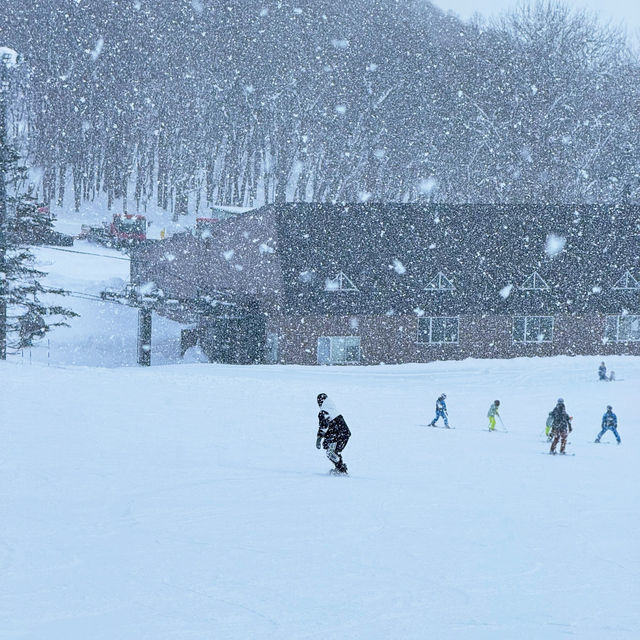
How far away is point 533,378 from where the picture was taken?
29.7 metres

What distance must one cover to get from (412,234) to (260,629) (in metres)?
30.2

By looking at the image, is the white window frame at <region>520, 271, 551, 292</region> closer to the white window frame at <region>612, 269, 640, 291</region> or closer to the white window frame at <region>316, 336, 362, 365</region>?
the white window frame at <region>612, 269, 640, 291</region>

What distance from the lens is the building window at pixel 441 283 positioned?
3431 centimetres

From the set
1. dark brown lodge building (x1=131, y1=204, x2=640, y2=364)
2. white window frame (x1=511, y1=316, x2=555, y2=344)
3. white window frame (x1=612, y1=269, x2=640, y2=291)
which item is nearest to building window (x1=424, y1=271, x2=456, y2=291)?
dark brown lodge building (x1=131, y1=204, x2=640, y2=364)

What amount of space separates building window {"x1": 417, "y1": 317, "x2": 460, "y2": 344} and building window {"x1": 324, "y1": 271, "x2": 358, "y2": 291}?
3413mm

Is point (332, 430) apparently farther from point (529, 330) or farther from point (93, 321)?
point (93, 321)

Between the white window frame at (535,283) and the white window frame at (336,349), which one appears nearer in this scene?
the white window frame at (336,349)

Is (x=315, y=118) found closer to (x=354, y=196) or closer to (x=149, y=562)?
(x=354, y=196)

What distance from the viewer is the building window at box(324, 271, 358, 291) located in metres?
33.2

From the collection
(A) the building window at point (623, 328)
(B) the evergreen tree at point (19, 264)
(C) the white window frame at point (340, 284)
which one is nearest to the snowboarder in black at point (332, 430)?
(B) the evergreen tree at point (19, 264)

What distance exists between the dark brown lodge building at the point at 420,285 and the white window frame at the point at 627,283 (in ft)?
0.19

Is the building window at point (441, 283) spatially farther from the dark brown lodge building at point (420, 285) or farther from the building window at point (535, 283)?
the building window at point (535, 283)

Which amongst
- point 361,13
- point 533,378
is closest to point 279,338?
point 533,378

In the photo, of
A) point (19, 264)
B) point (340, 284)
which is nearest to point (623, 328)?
point (340, 284)
